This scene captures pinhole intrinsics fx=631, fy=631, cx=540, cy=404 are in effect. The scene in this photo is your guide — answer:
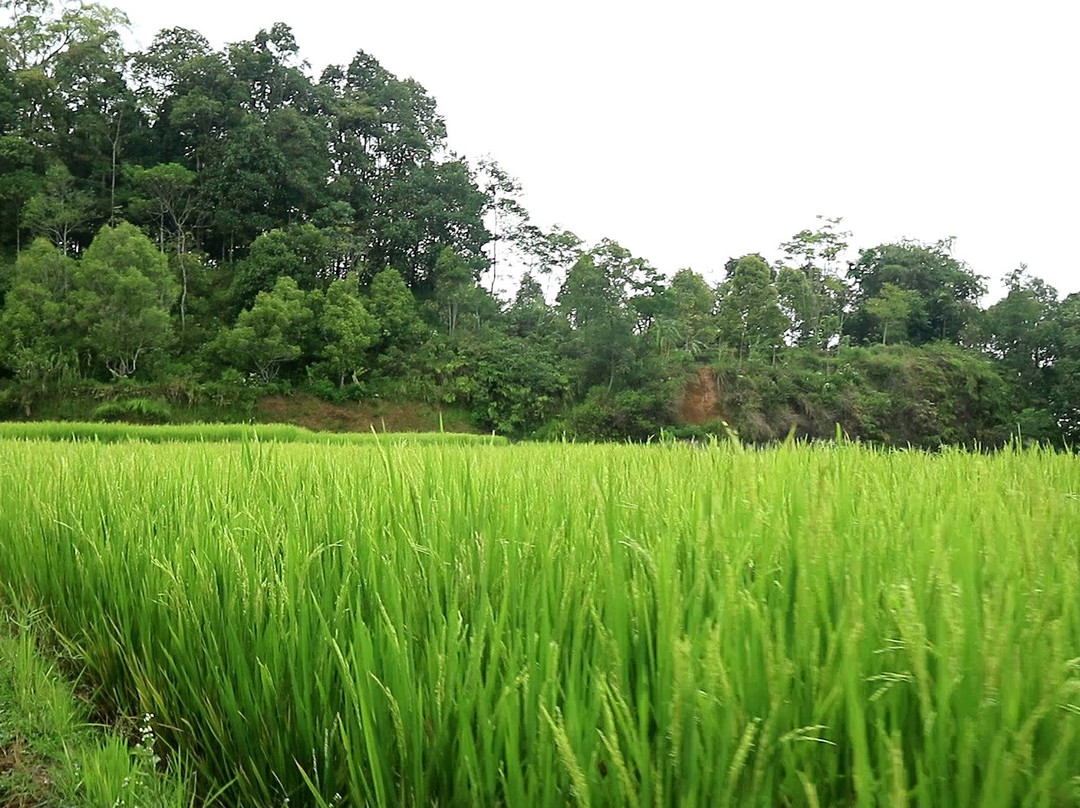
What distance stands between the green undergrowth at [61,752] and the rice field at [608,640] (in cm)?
8

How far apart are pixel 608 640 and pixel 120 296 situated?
2016cm

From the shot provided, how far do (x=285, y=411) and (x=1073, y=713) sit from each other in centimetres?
2027

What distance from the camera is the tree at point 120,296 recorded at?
17.2 metres

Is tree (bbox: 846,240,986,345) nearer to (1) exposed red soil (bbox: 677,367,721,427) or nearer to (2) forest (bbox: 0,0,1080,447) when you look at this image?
(2) forest (bbox: 0,0,1080,447)

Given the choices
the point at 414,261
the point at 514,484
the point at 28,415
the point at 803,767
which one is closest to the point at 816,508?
the point at 803,767

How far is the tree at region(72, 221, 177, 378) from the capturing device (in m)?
17.2

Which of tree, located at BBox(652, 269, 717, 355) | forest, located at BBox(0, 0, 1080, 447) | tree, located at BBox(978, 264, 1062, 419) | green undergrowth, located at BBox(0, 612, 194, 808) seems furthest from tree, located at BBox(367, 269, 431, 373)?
tree, located at BBox(978, 264, 1062, 419)

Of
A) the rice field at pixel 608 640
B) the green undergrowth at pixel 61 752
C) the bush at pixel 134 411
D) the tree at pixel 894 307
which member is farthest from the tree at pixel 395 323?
the green undergrowth at pixel 61 752

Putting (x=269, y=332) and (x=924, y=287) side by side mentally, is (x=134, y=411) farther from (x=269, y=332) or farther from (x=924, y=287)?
(x=924, y=287)

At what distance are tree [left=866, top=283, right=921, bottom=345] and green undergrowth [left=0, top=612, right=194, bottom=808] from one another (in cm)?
2674

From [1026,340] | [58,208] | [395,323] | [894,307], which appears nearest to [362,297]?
[395,323]

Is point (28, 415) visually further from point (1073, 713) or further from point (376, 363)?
point (1073, 713)

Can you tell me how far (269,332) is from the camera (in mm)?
18750

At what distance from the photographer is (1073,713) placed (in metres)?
0.53
